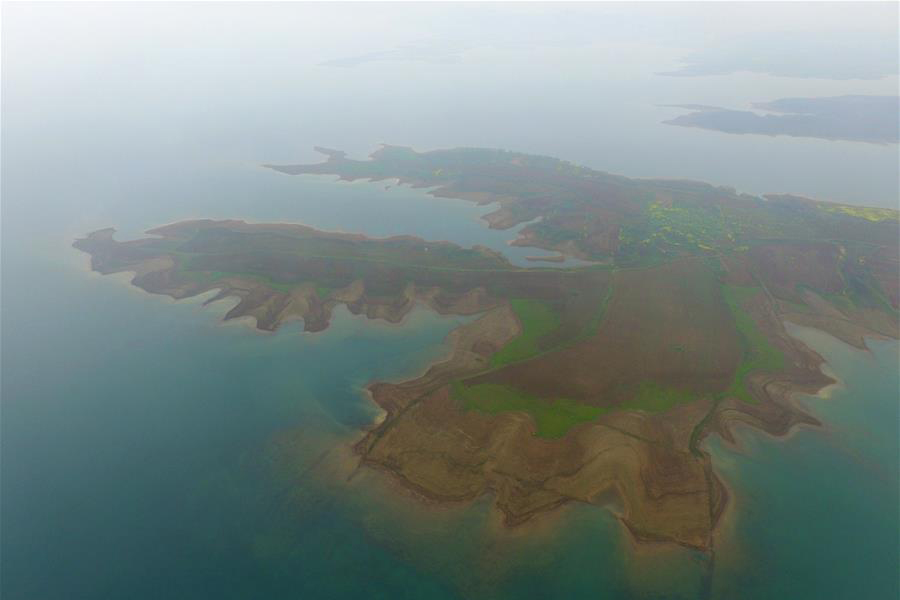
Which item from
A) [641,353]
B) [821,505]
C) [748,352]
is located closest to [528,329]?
[641,353]

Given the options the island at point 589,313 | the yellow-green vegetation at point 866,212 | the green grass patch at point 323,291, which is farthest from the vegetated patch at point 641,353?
the yellow-green vegetation at point 866,212

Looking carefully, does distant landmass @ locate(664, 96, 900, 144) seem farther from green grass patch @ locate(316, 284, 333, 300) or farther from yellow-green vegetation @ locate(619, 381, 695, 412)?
green grass patch @ locate(316, 284, 333, 300)

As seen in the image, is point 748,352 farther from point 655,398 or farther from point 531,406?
point 531,406

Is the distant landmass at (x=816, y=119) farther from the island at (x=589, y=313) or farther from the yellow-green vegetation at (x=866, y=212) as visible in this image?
the island at (x=589, y=313)

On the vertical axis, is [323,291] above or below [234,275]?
below

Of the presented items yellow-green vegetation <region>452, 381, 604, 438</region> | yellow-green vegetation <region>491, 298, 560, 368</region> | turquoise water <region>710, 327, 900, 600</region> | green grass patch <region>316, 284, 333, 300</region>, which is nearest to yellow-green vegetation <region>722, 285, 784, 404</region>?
turquoise water <region>710, 327, 900, 600</region>

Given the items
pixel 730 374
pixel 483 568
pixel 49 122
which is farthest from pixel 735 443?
pixel 49 122

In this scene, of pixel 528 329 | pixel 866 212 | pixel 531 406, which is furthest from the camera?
pixel 866 212

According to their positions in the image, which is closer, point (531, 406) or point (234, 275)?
point (531, 406)
